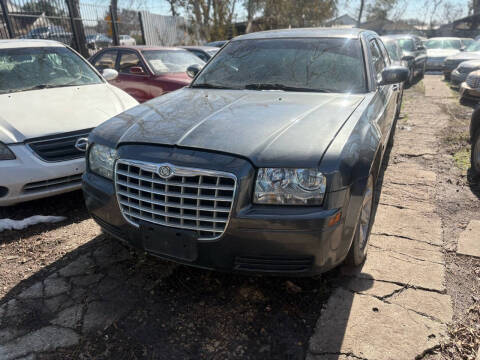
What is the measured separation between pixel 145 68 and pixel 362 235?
18.0 ft

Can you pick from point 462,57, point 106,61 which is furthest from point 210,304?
point 462,57

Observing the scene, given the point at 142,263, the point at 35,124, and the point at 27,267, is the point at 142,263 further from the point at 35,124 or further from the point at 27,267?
the point at 35,124

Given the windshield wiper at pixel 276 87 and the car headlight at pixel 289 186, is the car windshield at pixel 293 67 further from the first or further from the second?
the car headlight at pixel 289 186

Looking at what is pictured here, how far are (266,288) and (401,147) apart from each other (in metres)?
4.18

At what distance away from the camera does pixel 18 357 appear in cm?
198

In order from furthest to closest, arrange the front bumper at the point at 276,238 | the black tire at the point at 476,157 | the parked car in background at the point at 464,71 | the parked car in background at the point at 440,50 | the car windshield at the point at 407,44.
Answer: the parked car in background at the point at 440,50 → the car windshield at the point at 407,44 → the parked car in background at the point at 464,71 → the black tire at the point at 476,157 → the front bumper at the point at 276,238

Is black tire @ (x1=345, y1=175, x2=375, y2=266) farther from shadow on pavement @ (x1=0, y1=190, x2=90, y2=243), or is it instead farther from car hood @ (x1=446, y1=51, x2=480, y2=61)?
car hood @ (x1=446, y1=51, x2=480, y2=61)

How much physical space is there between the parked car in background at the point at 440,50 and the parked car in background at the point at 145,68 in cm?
1412

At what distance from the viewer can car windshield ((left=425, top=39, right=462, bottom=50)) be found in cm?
1825

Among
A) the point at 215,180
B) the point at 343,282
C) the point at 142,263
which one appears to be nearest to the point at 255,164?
the point at 215,180

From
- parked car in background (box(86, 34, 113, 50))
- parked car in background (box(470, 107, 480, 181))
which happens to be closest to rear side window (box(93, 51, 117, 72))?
parked car in background (box(470, 107, 480, 181))

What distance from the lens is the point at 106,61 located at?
741 centimetres

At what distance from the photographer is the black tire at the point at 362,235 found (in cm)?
245

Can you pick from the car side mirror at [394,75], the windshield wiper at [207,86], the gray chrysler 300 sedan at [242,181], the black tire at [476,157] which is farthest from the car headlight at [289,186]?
the black tire at [476,157]
